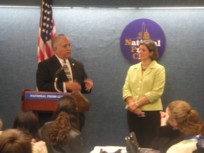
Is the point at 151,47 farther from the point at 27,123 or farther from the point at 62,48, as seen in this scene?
the point at 27,123

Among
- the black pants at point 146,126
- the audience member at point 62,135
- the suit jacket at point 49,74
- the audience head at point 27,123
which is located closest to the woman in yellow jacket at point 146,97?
the black pants at point 146,126

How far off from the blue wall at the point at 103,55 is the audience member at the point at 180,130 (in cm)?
224

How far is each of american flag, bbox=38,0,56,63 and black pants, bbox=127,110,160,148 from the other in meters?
1.47

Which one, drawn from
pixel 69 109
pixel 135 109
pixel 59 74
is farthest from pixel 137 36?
pixel 69 109

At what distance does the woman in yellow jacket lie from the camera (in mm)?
5043

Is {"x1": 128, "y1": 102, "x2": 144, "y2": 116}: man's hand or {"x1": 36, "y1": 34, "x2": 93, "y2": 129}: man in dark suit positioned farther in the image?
{"x1": 128, "y1": 102, "x2": 144, "y2": 116}: man's hand

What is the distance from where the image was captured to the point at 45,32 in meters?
5.47

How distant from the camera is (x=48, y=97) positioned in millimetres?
4590

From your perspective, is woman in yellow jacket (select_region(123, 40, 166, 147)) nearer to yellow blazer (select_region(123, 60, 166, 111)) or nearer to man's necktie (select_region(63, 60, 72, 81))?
yellow blazer (select_region(123, 60, 166, 111))

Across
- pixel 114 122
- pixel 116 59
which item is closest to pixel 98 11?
pixel 116 59

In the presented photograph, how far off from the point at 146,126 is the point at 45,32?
189 cm

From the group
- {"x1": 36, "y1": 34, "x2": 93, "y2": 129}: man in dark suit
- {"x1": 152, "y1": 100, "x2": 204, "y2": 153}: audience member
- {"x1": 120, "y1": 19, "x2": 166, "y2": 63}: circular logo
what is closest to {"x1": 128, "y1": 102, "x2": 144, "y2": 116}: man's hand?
{"x1": 36, "y1": 34, "x2": 93, "y2": 129}: man in dark suit

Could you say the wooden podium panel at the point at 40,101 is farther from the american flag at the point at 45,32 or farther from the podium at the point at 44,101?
the american flag at the point at 45,32

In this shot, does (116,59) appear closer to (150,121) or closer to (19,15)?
(150,121)
